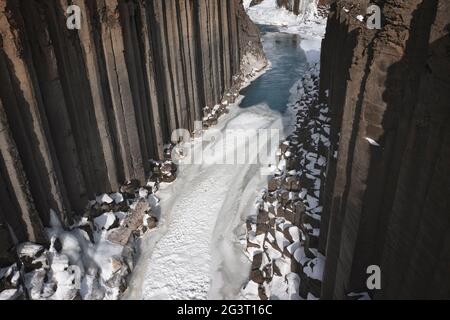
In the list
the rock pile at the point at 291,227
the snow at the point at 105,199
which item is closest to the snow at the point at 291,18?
the rock pile at the point at 291,227

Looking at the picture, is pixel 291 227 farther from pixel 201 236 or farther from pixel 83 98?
pixel 83 98

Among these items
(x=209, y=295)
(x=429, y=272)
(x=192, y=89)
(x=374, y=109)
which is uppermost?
(x=374, y=109)

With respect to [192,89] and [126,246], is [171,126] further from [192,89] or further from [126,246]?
[126,246]

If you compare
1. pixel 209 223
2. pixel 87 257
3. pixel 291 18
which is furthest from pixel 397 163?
pixel 291 18

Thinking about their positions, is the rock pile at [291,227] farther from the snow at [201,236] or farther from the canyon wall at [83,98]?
the canyon wall at [83,98]

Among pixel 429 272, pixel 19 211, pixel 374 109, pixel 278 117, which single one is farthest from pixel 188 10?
pixel 429 272

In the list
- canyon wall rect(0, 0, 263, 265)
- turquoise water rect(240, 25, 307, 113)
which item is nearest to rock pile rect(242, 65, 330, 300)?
canyon wall rect(0, 0, 263, 265)
